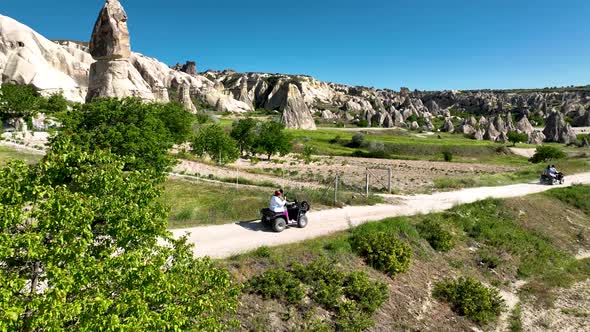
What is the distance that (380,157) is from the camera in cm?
7225

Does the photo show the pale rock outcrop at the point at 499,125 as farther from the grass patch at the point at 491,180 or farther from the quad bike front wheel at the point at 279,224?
the quad bike front wheel at the point at 279,224

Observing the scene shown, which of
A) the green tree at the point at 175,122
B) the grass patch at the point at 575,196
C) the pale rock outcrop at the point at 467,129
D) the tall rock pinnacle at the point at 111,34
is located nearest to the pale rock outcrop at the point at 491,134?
the pale rock outcrop at the point at 467,129

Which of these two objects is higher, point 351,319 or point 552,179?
point 552,179

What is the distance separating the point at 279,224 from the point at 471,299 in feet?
27.9

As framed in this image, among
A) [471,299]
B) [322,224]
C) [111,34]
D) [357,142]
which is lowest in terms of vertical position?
[471,299]

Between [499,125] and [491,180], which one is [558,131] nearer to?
[499,125]

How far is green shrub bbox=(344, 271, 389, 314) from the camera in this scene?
13.7 meters

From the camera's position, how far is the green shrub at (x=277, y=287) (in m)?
13.0

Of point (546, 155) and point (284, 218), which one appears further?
point (546, 155)

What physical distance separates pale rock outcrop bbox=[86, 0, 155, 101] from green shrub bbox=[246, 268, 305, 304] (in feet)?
179

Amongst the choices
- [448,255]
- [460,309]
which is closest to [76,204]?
[460,309]

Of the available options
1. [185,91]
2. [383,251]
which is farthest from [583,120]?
[383,251]

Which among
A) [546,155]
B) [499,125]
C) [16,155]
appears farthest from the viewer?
[499,125]

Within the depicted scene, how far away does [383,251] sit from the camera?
662 inches
